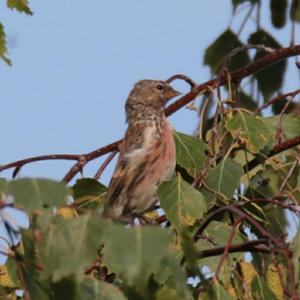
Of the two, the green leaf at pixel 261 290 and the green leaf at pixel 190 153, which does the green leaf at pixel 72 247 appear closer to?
the green leaf at pixel 261 290

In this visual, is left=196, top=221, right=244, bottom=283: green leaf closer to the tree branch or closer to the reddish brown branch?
the reddish brown branch

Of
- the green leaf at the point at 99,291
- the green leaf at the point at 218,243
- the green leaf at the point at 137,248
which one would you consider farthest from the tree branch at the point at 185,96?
the green leaf at the point at 137,248

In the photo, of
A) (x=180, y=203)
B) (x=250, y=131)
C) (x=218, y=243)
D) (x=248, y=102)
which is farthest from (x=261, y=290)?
(x=248, y=102)

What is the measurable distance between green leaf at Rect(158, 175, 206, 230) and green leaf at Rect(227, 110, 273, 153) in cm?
71

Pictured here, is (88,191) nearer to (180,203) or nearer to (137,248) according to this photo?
(180,203)

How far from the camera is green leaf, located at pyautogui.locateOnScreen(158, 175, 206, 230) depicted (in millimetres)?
5121

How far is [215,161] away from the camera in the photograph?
602cm

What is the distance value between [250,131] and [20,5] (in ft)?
4.45

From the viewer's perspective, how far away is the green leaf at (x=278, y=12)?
7.39m

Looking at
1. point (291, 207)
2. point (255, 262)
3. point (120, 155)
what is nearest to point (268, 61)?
point (120, 155)

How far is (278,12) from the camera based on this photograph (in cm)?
740

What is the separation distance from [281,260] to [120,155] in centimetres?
216

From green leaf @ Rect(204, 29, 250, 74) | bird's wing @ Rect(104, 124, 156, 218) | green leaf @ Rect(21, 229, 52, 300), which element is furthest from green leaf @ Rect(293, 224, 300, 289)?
green leaf @ Rect(204, 29, 250, 74)

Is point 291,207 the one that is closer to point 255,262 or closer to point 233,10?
point 255,262
